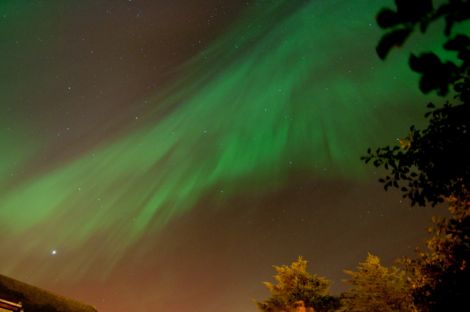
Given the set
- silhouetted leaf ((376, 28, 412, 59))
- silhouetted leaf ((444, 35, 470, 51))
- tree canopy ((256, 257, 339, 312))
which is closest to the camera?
silhouetted leaf ((376, 28, 412, 59))

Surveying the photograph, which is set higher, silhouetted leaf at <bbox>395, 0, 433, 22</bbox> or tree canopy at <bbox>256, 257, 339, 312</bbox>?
tree canopy at <bbox>256, 257, 339, 312</bbox>

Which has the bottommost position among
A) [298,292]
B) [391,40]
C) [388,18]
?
[391,40]

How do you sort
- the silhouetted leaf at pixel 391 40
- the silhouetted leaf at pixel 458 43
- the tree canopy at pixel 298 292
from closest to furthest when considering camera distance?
1. the silhouetted leaf at pixel 391 40
2. the silhouetted leaf at pixel 458 43
3. the tree canopy at pixel 298 292

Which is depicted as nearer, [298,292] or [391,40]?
[391,40]

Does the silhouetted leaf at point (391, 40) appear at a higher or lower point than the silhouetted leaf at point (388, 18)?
lower

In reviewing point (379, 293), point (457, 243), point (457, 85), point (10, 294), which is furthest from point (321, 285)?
point (457, 85)

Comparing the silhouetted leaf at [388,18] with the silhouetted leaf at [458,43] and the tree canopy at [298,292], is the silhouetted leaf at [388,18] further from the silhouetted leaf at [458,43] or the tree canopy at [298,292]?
the tree canopy at [298,292]

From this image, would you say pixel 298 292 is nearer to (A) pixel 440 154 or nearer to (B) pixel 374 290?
(B) pixel 374 290

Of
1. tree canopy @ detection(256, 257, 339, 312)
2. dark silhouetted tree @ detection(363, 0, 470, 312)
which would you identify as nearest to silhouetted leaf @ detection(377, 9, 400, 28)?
dark silhouetted tree @ detection(363, 0, 470, 312)

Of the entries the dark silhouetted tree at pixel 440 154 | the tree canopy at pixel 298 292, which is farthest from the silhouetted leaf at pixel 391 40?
the tree canopy at pixel 298 292

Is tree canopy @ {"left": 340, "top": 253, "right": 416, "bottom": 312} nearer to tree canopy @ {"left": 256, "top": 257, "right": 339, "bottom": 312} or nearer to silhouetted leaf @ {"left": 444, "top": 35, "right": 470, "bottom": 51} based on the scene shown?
tree canopy @ {"left": 256, "top": 257, "right": 339, "bottom": 312}

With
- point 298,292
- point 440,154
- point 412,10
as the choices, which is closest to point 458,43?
point 412,10

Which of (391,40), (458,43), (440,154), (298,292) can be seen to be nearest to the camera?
(391,40)

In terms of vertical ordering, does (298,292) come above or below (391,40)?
above
